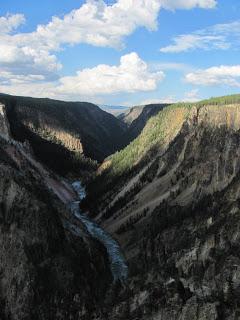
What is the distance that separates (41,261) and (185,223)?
3053cm

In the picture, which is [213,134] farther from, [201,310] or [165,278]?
[201,310]

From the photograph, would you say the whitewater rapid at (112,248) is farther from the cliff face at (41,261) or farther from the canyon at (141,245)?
the cliff face at (41,261)

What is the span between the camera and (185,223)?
10888cm

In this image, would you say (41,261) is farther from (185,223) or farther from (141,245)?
(185,223)

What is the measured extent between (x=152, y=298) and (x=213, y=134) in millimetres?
90459

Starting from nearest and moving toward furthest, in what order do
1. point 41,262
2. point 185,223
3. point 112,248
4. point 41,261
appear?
point 41,262
point 41,261
point 185,223
point 112,248

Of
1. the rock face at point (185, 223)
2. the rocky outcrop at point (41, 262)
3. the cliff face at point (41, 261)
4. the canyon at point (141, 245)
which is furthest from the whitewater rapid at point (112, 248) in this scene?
the cliff face at point (41, 261)

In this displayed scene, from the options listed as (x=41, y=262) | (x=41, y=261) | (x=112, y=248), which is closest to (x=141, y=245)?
(x=112, y=248)

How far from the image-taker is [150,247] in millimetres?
108500

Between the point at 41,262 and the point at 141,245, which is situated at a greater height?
the point at 41,262

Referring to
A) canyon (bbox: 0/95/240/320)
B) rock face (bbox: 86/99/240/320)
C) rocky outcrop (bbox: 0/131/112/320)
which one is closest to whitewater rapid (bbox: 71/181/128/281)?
canyon (bbox: 0/95/240/320)

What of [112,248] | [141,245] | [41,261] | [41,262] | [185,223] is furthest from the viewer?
[112,248]

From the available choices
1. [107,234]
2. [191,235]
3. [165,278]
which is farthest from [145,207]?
[165,278]

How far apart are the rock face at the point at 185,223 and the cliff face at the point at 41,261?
660 cm
